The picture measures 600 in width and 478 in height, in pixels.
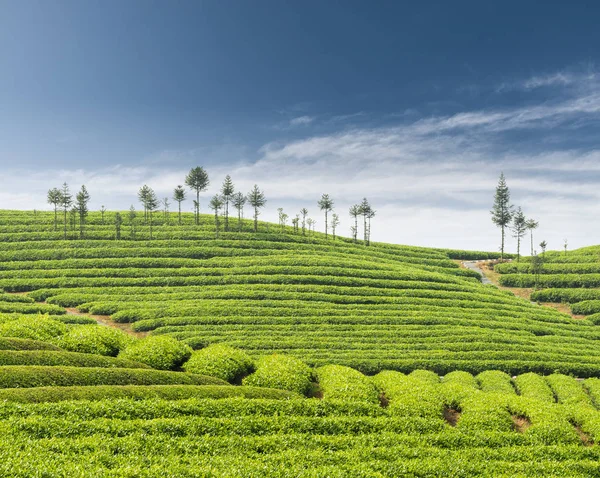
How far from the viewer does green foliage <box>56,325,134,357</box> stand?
27031 millimetres

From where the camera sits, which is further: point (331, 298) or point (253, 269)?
point (253, 269)

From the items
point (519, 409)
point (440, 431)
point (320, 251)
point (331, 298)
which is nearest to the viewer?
point (440, 431)

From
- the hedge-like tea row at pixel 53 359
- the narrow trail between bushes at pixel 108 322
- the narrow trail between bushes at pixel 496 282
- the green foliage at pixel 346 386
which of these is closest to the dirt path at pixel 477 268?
the narrow trail between bushes at pixel 496 282

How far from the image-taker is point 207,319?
48.8 meters

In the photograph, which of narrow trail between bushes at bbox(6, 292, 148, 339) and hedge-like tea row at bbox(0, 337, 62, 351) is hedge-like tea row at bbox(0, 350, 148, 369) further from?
narrow trail between bushes at bbox(6, 292, 148, 339)

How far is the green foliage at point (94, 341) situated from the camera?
27031 mm

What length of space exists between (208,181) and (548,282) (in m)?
86.7

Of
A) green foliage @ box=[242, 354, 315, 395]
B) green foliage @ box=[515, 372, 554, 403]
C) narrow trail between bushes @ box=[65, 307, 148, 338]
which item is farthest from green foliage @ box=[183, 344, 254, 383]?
green foliage @ box=[515, 372, 554, 403]

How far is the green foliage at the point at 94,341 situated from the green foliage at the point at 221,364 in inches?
228

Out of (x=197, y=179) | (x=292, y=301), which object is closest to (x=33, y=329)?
(x=292, y=301)

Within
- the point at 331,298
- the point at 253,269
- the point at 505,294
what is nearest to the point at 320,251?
the point at 253,269

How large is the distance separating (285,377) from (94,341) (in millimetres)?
14337

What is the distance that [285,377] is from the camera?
85.1 ft

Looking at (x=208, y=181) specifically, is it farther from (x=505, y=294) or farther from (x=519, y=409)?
(x=519, y=409)
